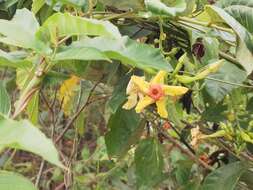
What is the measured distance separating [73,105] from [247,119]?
1.57 ft

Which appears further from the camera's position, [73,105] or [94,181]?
[94,181]

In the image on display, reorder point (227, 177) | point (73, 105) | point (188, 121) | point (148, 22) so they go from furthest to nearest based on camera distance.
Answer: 1. point (73, 105)
2. point (188, 121)
3. point (227, 177)
4. point (148, 22)

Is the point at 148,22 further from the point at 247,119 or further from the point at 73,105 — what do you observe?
the point at 73,105

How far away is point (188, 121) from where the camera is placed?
1.13 metres

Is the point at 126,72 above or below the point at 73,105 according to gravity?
above

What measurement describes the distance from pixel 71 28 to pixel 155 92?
0.62ft

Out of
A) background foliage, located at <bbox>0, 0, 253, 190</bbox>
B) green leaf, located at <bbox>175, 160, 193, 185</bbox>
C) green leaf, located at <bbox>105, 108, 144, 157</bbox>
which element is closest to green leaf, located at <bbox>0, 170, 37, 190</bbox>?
background foliage, located at <bbox>0, 0, 253, 190</bbox>

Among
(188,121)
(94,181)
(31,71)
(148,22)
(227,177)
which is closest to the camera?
(31,71)

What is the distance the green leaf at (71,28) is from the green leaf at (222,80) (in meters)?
0.28

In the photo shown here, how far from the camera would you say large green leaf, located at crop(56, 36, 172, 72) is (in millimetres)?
604

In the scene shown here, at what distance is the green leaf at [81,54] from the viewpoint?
0.58 m

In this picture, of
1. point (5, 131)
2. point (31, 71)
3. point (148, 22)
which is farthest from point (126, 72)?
point (5, 131)

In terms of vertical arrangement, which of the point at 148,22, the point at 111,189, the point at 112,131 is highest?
the point at 148,22

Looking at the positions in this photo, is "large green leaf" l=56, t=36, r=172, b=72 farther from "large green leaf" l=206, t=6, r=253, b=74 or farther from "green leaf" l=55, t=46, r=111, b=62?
"large green leaf" l=206, t=6, r=253, b=74
